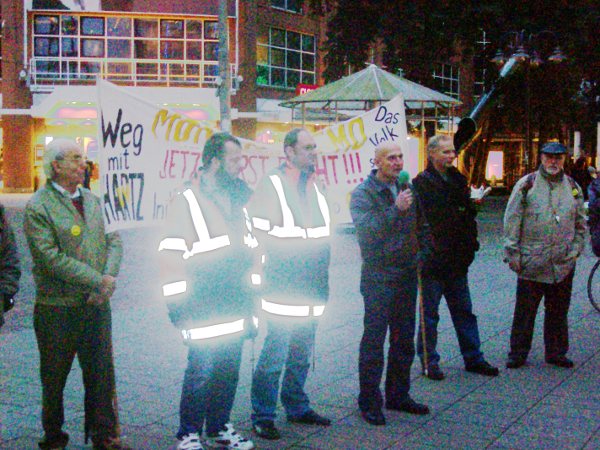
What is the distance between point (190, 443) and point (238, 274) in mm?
1016

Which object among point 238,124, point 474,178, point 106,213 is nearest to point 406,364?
point 106,213

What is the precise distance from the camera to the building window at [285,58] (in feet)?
130

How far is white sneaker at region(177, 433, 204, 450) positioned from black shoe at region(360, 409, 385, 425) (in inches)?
49.1

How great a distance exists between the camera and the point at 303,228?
551 centimetres

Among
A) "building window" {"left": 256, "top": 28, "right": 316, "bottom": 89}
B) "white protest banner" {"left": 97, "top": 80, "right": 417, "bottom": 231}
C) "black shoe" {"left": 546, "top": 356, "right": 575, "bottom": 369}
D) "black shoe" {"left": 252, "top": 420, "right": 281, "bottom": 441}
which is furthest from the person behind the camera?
"building window" {"left": 256, "top": 28, "right": 316, "bottom": 89}

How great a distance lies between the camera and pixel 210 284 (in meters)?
4.93

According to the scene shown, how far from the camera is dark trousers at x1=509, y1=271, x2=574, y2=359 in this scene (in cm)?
735

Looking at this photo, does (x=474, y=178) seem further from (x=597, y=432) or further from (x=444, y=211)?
(x=597, y=432)

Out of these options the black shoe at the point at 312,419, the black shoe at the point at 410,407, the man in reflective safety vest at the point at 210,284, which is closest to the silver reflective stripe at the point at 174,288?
the man in reflective safety vest at the point at 210,284

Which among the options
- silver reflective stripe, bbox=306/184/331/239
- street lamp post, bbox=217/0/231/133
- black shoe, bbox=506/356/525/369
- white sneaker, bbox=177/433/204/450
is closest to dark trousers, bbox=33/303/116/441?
white sneaker, bbox=177/433/204/450

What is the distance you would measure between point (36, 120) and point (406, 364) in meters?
35.8

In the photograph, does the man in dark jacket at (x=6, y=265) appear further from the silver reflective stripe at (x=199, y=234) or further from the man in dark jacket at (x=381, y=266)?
the man in dark jacket at (x=381, y=266)

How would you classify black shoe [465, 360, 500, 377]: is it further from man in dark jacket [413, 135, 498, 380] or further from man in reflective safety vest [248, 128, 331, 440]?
man in reflective safety vest [248, 128, 331, 440]

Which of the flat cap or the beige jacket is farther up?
the flat cap
